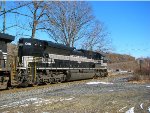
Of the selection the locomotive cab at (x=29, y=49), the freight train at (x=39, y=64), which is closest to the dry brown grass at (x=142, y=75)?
the freight train at (x=39, y=64)

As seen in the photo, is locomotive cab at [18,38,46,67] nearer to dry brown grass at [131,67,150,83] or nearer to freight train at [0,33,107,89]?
freight train at [0,33,107,89]

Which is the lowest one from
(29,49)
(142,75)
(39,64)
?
(142,75)

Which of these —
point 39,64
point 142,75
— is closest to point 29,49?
point 39,64

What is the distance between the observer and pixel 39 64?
2245 centimetres

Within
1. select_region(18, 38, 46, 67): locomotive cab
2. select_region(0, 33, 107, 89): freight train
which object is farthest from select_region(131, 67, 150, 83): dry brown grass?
select_region(18, 38, 46, 67): locomotive cab

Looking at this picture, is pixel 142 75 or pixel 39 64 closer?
pixel 39 64

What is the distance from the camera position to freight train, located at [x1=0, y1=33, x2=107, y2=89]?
18.5 m

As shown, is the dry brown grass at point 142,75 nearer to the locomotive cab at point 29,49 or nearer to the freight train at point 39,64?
the freight train at point 39,64

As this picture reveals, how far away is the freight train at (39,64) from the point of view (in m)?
18.5

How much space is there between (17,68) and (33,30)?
16818 mm

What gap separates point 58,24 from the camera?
4834 cm

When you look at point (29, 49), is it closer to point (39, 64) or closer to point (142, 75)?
point (39, 64)

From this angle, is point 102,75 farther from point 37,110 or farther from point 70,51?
point 37,110

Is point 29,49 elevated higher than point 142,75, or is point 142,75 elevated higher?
point 29,49
